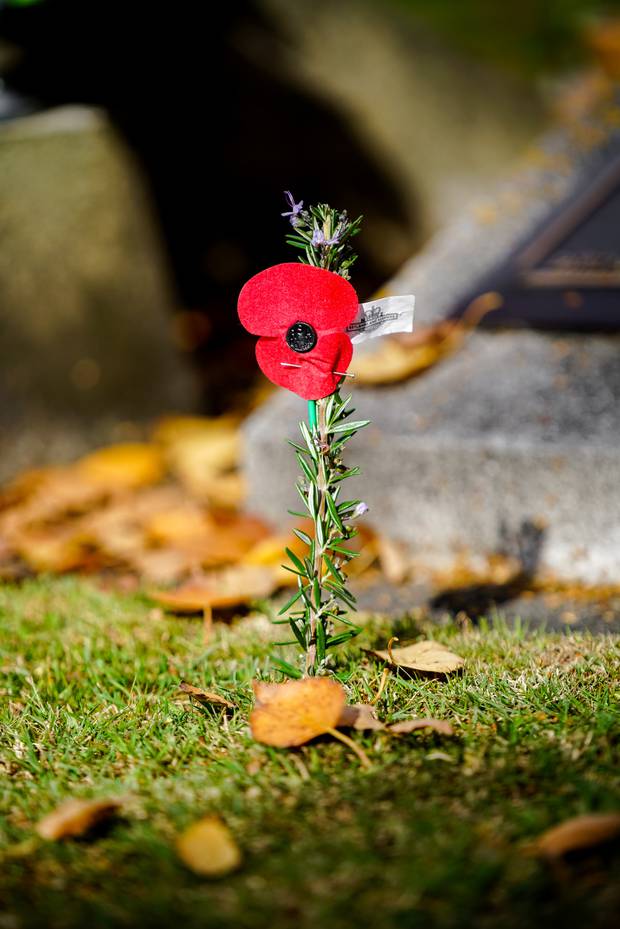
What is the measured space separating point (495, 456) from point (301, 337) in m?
0.95

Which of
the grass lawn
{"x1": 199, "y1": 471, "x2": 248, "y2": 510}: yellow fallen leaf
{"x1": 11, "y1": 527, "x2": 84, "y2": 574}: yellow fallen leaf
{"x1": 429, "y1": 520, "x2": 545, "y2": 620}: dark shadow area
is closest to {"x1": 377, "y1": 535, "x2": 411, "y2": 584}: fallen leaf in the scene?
{"x1": 429, "y1": 520, "x2": 545, "y2": 620}: dark shadow area

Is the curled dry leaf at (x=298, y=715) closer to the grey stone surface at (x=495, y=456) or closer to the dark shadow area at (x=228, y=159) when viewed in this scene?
the grey stone surface at (x=495, y=456)

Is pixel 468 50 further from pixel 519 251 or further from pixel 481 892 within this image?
pixel 481 892

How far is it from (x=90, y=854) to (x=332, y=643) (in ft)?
1.66

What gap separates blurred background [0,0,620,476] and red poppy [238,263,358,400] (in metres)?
1.78

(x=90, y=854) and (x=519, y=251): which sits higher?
(x=519, y=251)

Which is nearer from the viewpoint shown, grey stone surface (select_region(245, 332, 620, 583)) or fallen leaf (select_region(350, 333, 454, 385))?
grey stone surface (select_region(245, 332, 620, 583))

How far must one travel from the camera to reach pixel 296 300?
1.41 meters

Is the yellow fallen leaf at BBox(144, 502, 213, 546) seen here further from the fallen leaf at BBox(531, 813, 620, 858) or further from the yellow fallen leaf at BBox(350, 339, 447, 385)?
the fallen leaf at BBox(531, 813, 620, 858)

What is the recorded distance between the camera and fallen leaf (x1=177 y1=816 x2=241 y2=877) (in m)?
1.14

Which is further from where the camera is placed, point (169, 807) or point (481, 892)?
point (169, 807)

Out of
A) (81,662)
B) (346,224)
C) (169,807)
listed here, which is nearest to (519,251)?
(346,224)

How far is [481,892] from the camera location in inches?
42.4

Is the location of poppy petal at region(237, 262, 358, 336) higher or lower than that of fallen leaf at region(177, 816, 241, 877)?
higher
